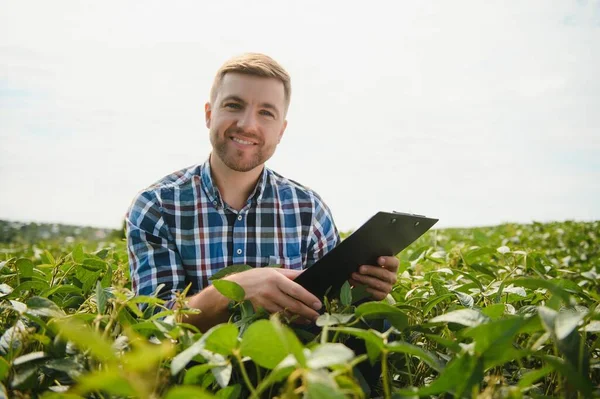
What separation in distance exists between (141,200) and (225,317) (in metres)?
0.98

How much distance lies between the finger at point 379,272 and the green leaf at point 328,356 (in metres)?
0.91

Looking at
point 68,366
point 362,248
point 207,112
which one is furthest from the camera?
point 207,112

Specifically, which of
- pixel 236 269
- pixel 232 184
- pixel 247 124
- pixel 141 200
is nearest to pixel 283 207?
pixel 232 184

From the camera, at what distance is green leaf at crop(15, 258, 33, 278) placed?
4.63 feet

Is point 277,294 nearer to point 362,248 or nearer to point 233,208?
point 362,248

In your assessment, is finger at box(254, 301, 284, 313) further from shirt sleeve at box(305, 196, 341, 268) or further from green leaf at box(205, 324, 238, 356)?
shirt sleeve at box(305, 196, 341, 268)

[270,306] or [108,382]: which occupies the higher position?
[108,382]

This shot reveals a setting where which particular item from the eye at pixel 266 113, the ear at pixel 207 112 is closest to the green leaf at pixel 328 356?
the eye at pixel 266 113

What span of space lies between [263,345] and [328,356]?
15 cm

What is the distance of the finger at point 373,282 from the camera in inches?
60.4

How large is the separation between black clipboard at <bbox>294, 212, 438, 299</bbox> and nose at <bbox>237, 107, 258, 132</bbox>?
3.66ft

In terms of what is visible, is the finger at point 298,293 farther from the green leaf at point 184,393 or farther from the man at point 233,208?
the man at point 233,208

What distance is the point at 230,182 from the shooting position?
249 cm

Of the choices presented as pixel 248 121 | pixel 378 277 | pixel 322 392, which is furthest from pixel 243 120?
pixel 322 392
